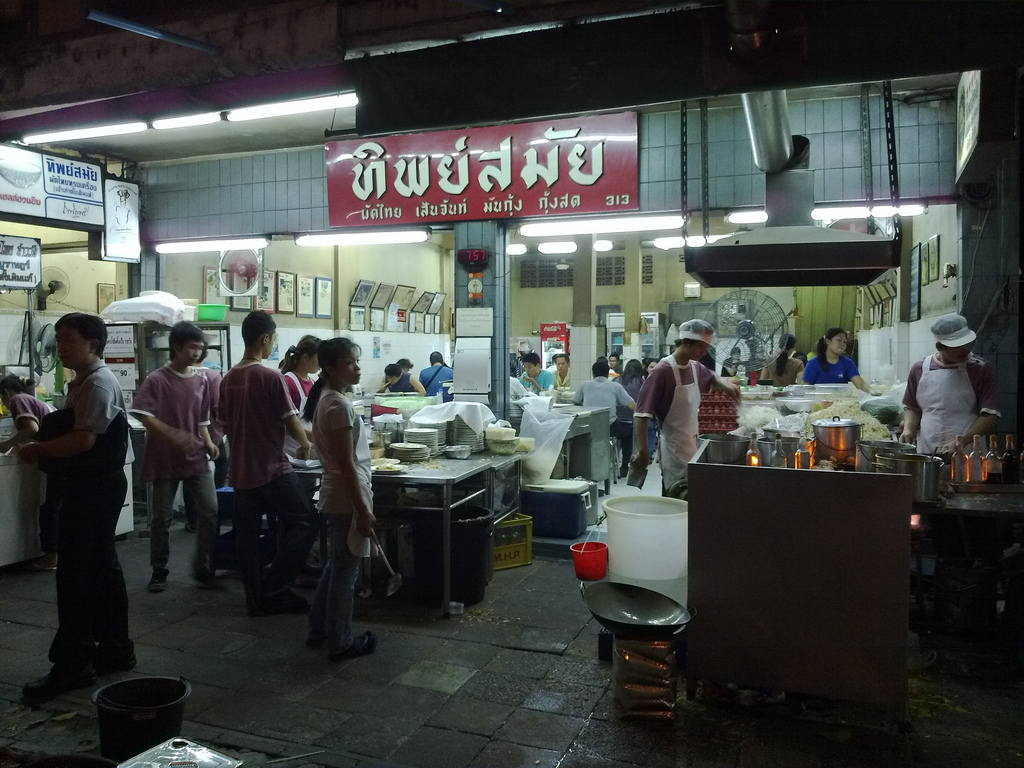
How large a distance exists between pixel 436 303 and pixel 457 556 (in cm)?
1146

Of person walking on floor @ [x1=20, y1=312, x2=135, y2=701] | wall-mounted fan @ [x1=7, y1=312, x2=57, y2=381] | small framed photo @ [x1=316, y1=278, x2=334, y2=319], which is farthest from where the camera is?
small framed photo @ [x1=316, y1=278, x2=334, y2=319]

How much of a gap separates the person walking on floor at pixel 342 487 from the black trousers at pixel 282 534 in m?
0.76

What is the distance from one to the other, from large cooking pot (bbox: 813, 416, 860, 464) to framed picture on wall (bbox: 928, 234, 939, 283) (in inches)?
158

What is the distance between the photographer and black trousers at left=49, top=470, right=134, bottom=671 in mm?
3740

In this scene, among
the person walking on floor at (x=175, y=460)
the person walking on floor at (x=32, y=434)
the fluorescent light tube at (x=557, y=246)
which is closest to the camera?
the person walking on floor at (x=175, y=460)

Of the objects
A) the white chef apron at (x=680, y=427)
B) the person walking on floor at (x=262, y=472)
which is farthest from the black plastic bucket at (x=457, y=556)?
the white chef apron at (x=680, y=427)

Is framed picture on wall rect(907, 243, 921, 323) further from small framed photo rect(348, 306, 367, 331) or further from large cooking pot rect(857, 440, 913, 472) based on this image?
small framed photo rect(348, 306, 367, 331)

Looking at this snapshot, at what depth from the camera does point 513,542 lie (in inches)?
243

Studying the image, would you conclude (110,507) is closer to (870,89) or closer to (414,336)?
(870,89)

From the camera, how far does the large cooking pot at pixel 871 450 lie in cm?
397

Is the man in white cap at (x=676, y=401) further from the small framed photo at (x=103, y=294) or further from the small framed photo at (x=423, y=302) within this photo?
the small framed photo at (x=423, y=302)

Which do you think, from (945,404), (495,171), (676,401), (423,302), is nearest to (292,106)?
(495,171)

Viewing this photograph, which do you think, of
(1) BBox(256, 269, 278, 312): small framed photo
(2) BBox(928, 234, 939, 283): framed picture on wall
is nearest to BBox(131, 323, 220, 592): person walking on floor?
(1) BBox(256, 269, 278, 312): small framed photo

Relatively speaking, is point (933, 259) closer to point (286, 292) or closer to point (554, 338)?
point (286, 292)
